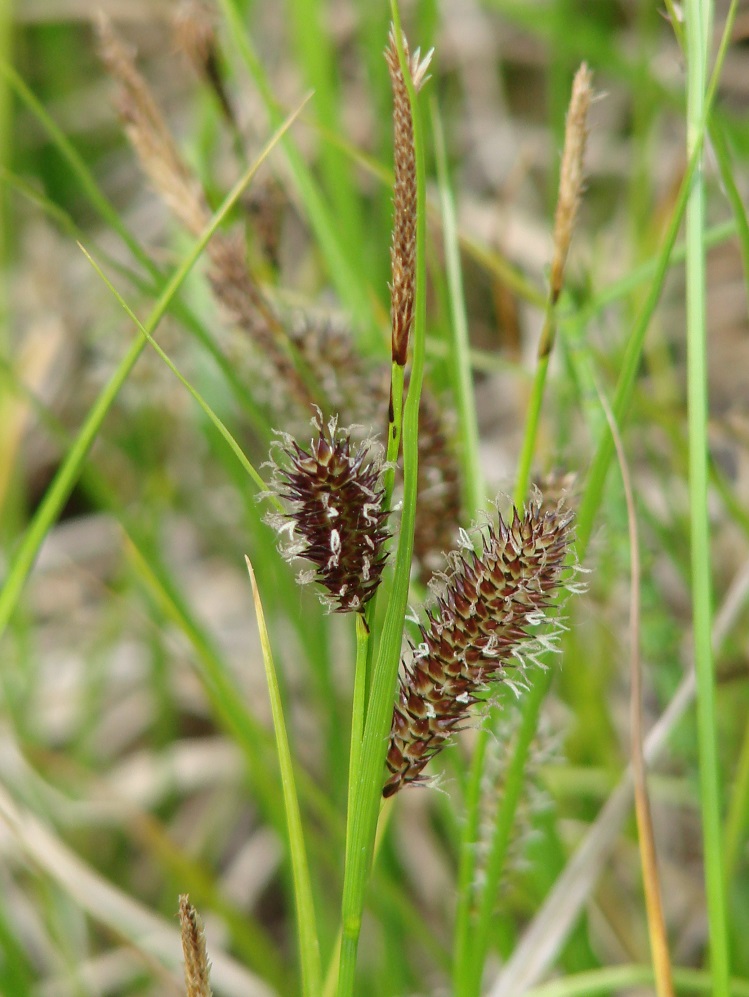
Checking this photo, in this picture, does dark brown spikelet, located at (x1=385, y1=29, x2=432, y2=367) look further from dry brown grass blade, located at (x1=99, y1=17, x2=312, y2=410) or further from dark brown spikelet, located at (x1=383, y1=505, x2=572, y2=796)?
dry brown grass blade, located at (x1=99, y1=17, x2=312, y2=410)

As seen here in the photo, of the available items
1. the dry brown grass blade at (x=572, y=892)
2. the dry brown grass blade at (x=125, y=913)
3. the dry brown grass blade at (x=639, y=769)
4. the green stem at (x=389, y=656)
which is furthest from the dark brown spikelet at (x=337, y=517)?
A: the dry brown grass blade at (x=125, y=913)

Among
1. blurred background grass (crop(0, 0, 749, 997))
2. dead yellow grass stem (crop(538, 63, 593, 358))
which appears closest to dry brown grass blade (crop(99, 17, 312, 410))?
blurred background grass (crop(0, 0, 749, 997))

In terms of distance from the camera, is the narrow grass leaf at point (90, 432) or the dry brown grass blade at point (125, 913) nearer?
the narrow grass leaf at point (90, 432)

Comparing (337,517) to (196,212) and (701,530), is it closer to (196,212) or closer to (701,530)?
(701,530)

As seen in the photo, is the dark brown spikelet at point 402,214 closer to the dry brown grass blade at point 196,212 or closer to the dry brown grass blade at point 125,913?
the dry brown grass blade at point 196,212

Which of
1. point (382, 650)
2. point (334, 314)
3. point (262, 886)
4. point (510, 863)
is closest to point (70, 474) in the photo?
point (382, 650)

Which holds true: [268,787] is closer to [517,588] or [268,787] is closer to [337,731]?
[337,731]
